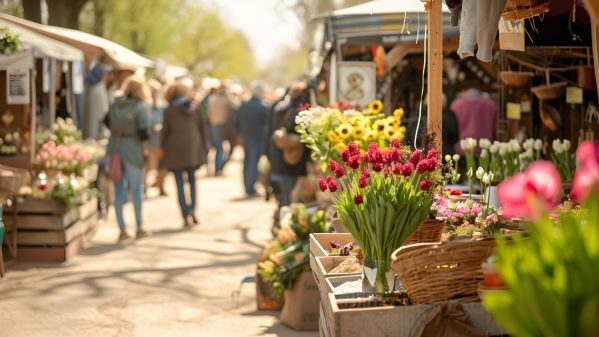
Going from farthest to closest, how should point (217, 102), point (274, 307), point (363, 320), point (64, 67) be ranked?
point (217, 102) < point (64, 67) < point (274, 307) < point (363, 320)

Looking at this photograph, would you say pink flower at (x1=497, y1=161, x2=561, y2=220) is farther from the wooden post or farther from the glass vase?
the wooden post

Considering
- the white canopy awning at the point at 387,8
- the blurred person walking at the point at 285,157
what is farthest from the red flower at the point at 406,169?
the blurred person walking at the point at 285,157

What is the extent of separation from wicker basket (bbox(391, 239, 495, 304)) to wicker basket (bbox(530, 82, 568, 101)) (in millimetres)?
5115

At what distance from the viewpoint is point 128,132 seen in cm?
1234

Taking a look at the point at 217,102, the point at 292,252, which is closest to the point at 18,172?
the point at 292,252

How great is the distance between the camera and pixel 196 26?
1954 inches

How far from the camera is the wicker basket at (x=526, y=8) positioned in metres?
6.34

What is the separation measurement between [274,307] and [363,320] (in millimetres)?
3893

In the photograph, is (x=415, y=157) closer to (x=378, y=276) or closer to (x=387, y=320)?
(x=378, y=276)

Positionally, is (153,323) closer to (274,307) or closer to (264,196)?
(274,307)

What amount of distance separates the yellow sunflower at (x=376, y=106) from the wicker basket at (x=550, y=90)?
199 cm

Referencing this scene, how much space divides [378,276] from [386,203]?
38 cm

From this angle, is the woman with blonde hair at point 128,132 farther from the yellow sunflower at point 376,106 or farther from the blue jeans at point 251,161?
the blue jeans at point 251,161

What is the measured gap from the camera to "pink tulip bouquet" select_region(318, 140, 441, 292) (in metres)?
5.29
